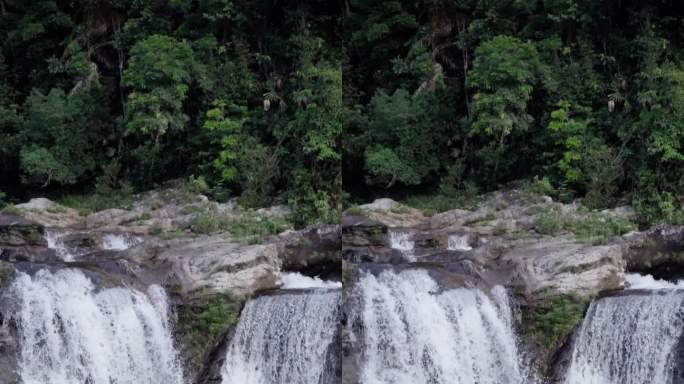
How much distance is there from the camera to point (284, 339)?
7207 mm

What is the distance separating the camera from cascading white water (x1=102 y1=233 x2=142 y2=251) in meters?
6.45

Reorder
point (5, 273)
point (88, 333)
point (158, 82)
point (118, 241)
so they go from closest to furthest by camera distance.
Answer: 1. point (158, 82)
2. point (118, 241)
3. point (5, 273)
4. point (88, 333)

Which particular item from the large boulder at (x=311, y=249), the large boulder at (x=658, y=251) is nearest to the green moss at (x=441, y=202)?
the large boulder at (x=311, y=249)

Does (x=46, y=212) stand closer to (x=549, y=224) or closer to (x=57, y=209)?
(x=57, y=209)

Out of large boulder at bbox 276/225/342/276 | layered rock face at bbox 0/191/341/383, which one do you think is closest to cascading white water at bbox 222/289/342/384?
layered rock face at bbox 0/191/341/383

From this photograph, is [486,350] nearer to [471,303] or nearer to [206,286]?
[471,303]

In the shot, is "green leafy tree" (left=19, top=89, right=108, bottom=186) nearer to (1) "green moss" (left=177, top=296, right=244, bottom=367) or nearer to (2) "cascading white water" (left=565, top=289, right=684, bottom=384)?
(1) "green moss" (left=177, top=296, right=244, bottom=367)

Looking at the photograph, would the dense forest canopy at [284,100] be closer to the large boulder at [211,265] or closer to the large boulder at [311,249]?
the large boulder at [311,249]

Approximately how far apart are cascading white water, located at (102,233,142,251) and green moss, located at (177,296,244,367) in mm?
797

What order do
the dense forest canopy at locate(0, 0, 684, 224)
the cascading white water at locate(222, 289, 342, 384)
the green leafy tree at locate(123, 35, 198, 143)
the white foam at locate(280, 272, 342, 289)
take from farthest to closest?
the cascading white water at locate(222, 289, 342, 384) → the white foam at locate(280, 272, 342, 289) → the green leafy tree at locate(123, 35, 198, 143) → the dense forest canopy at locate(0, 0, 684, 224)

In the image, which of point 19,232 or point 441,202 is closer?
point 441,202

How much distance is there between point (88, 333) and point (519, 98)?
4532 mm

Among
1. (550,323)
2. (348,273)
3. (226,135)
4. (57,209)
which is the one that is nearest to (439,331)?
(550,323)

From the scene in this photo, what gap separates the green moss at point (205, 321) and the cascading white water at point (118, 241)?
797 millimetres
